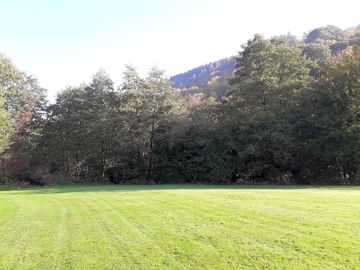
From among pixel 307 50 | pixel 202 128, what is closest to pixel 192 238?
pixel 202 128

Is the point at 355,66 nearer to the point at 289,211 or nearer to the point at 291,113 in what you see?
the point at 291,113

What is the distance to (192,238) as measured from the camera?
851 centimetres

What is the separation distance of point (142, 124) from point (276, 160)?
14.3 meters

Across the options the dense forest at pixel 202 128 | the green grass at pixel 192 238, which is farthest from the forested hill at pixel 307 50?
the green grass at pixel 192 238

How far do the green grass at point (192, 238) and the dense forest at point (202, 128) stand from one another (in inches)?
863

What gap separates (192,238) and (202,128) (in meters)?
30.8

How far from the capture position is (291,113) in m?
35.5

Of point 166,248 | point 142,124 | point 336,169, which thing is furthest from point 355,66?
point 166,248

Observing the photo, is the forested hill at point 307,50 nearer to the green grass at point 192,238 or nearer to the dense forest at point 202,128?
the dense forest at point 202,128

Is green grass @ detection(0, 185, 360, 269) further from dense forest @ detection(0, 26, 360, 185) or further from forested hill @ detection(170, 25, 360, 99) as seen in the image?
forested hill @ detection(170, 25, 360, 99)

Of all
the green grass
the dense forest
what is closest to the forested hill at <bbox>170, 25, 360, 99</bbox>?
the dense forest

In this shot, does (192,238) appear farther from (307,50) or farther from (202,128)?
(307,50)

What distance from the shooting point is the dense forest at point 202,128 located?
3369 centimetres

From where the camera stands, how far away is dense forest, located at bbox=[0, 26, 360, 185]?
3369cm
